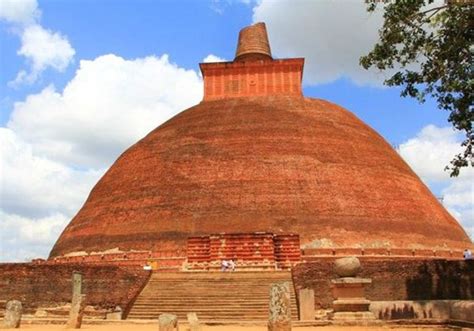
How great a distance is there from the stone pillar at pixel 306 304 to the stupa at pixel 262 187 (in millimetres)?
A: 5303

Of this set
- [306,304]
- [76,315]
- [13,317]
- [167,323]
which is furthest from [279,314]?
[13,317]

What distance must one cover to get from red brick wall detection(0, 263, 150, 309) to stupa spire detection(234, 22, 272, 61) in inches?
621

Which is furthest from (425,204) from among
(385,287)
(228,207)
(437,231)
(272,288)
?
(272,288)

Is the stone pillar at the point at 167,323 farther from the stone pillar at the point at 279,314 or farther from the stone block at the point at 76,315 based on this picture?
the stone block at the point at 76,315

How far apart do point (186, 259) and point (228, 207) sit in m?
2.62

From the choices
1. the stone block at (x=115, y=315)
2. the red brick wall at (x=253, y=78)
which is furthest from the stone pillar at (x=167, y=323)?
the red brick wall at (x=253, y=78)

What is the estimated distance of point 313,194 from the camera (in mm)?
20438

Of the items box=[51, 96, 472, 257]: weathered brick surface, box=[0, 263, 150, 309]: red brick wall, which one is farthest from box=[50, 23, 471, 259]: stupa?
box=[0, 263, 150, 309]: red brick wall

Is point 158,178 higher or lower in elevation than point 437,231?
higher

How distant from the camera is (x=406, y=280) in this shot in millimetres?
13430

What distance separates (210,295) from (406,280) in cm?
471

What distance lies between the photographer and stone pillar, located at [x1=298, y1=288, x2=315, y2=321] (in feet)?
40.6

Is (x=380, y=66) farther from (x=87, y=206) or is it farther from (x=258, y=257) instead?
(x=87, y=206)

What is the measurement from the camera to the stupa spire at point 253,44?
27.9 m
